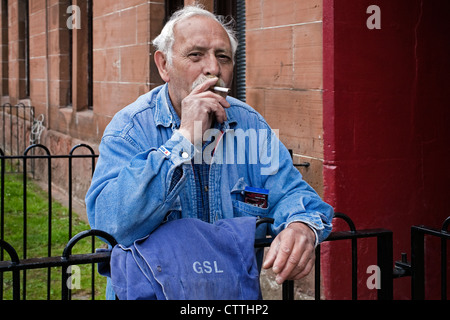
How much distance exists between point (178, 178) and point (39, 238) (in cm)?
604

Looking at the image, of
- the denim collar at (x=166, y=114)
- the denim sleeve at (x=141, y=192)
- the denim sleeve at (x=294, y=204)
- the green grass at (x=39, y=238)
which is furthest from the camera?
the green grass at (x=39, y=238)

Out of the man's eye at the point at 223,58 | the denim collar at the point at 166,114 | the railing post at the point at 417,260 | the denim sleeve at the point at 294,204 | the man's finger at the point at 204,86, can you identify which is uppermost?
the man's eye at the point at 223,58

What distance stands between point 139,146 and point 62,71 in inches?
367

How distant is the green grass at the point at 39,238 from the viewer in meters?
5.93

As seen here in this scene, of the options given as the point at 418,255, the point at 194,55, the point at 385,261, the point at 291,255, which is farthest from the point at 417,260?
the point at 194,55

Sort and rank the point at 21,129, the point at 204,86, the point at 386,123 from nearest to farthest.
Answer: the point at 204,86 < the point at 386,123 < the point at 21,129

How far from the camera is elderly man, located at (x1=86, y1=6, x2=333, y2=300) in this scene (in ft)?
6.72

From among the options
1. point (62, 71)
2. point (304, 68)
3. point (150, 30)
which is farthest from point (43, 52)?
point (304, 68)

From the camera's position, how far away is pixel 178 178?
2.07m

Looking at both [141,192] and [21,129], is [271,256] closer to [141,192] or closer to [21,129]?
[141,192]

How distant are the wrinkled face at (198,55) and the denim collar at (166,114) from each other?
0.05 meters

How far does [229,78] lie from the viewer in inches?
95.3

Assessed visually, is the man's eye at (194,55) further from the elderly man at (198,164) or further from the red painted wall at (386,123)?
the red painted wall at (386,123)

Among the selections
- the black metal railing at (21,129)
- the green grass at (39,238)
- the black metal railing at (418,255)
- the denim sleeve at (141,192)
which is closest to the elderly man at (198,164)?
the denim sleeve at (141,192)
